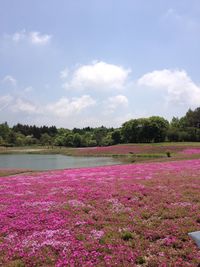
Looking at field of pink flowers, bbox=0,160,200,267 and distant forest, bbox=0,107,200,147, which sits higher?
distant forest, bbox=0,107,200,147

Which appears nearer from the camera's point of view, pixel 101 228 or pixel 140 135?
pixel 101 228

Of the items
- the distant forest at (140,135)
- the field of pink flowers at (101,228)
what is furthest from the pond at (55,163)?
the distant forest at (140,135)

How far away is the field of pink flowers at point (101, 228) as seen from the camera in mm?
6770

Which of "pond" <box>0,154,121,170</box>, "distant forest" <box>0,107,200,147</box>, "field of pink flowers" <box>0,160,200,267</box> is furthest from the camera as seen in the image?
"distant forest" <box>0,107,200,147</box>

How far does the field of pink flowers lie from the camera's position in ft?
22.2

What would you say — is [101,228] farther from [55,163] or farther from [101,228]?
[55,163]

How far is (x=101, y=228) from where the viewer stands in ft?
28.6

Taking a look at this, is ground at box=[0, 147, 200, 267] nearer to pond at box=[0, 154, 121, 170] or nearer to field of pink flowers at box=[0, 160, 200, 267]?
field of pink flowers at box=[0, 160, 200, 267]

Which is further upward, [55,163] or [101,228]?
Answer: [101,228]

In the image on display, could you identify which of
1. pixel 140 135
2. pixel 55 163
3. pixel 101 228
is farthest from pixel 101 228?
pixel 140 135

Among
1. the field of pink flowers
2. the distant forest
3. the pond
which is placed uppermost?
the distant forest

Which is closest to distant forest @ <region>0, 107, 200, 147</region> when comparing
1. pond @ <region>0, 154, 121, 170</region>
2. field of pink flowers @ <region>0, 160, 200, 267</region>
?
pond @ <region>0, 154, 121, 170</region>

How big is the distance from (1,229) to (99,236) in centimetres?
351

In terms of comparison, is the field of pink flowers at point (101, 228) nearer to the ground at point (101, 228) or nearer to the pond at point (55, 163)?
the ground at point (101, 228)
